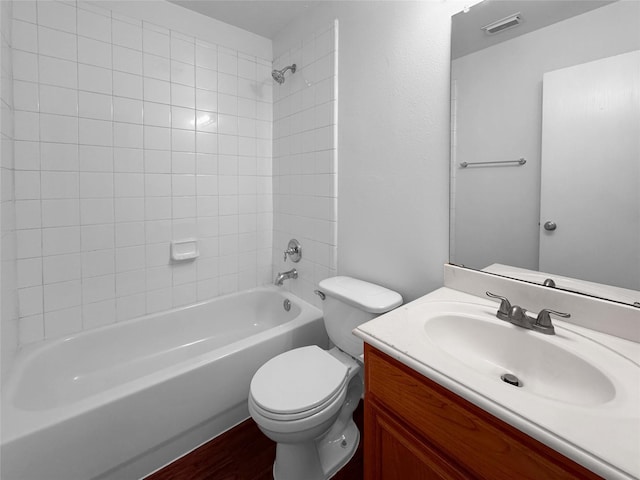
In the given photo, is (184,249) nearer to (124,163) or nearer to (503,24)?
(124,163)

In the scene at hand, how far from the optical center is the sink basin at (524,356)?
71 centimetres

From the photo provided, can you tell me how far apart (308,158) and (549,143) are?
1.28 metres

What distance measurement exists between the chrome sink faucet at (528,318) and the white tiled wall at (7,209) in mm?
1842

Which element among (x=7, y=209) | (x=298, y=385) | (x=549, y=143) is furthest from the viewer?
(x=7, y=209)

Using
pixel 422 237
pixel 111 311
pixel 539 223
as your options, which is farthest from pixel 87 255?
pixel 539 223

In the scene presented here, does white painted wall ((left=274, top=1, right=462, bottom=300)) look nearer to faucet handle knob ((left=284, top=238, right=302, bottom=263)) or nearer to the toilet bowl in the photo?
faucet handle knob ((left=284, top=238, right=302, bottom=263))

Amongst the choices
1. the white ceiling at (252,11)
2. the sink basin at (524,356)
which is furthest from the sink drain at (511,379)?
the white ceiling at (252,11)

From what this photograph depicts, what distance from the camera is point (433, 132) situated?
1246mm

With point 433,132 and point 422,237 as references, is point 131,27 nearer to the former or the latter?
point 433,132

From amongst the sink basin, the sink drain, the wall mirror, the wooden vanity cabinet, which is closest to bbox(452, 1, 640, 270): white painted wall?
the wall mirror

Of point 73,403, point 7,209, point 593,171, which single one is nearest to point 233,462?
point 73,403

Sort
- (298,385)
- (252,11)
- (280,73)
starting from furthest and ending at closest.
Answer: (280,73) → (252,11) → (298,385)

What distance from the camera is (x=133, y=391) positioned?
1.17 metres

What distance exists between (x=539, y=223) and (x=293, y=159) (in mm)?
1503
